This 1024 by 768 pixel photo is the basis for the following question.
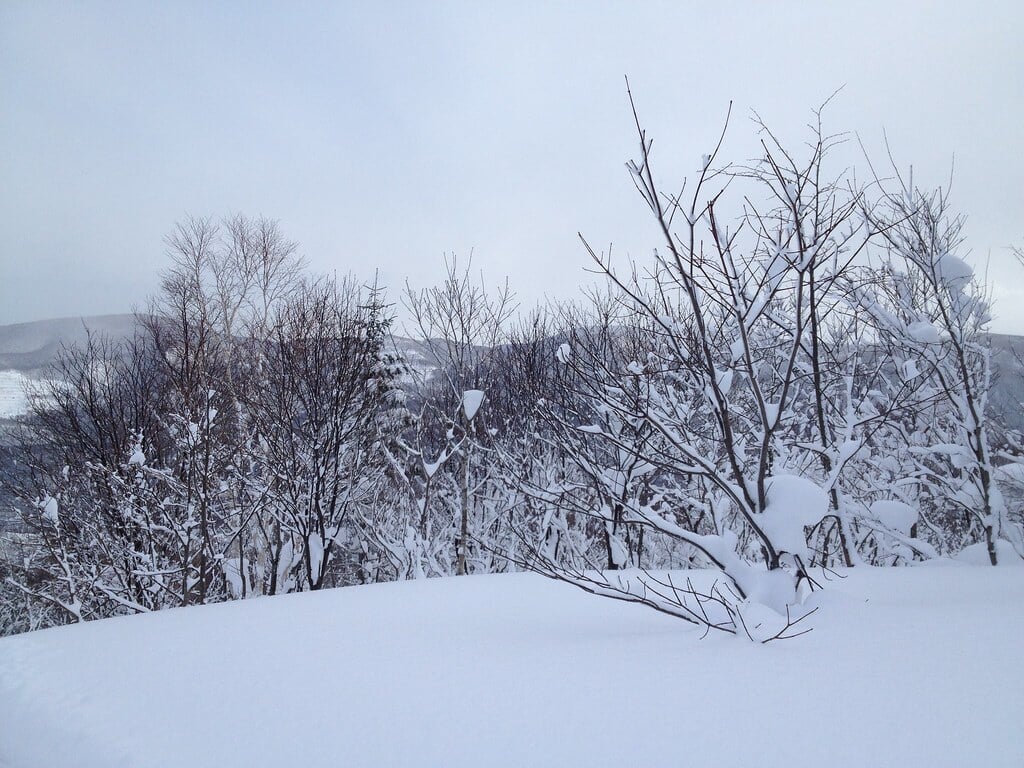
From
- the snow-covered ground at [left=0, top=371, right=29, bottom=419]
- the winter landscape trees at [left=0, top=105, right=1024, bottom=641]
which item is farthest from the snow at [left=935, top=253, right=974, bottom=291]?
the snow-covered ground at [left=0, top=371, right=29, bottom=419]

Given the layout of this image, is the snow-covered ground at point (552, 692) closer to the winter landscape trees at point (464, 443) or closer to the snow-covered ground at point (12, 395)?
the winter landscape trees at point (464, 443)

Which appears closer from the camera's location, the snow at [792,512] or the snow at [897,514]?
the snow at [792,512]

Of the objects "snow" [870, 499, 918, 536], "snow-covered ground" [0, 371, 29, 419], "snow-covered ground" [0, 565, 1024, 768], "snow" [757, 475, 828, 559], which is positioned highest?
"snow-covered ground" [0, 371, 29, 419]

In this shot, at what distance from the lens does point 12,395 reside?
16484 millimetres

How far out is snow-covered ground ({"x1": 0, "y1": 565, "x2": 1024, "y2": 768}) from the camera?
140cm

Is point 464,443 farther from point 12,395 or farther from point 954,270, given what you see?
point 12,395

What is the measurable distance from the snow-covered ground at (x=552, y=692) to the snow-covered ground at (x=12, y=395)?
14.1m

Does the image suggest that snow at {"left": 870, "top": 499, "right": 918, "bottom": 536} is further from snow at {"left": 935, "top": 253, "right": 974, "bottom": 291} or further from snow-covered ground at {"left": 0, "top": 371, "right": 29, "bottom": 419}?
snow-covered ground at {"left": 0, "top": 371, "right": 29, "bottom": 419}

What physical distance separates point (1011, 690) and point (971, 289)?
23.3ft

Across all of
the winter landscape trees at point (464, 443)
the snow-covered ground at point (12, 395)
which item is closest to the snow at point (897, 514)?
the winter landscape trees at point (464, 443)

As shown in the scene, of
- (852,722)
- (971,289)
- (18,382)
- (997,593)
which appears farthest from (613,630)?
(18,382)

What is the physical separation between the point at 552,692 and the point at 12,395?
68.5 feet

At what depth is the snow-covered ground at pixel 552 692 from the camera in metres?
1.40

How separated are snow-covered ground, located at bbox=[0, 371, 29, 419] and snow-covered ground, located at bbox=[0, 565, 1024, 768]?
14.1 metres
